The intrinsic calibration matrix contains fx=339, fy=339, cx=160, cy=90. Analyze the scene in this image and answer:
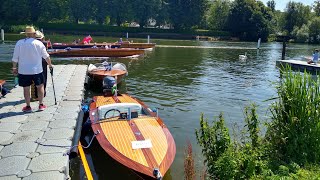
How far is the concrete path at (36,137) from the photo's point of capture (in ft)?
19.1

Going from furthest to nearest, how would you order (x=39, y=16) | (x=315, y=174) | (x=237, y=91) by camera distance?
1. (x=39, y=16)
2. (x=237, y=91)
3. (x=315, y=174)

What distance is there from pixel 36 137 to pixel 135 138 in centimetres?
224

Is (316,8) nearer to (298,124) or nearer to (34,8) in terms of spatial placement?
(34,8)

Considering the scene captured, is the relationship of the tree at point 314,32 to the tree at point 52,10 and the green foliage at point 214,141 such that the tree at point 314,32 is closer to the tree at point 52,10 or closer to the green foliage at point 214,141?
the tree at point 52,10

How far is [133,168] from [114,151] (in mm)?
844

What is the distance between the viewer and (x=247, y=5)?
7856 cm

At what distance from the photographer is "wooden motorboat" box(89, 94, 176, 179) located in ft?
23.2

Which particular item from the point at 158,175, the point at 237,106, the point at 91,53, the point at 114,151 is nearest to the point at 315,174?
the point at 158,175

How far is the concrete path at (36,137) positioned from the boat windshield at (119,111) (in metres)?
0.77

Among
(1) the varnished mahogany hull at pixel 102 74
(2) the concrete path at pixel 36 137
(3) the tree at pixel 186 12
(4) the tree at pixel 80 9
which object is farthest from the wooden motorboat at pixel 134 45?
(4) the tree at pixel 80 9

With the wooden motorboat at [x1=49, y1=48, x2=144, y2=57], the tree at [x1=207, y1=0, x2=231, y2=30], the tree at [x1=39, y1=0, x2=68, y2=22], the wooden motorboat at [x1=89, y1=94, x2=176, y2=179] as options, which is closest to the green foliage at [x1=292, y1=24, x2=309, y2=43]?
the tree at [x1=207, y1=0, x2=231, y2=30]

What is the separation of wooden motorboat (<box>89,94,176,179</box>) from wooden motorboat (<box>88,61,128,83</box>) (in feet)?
24.5

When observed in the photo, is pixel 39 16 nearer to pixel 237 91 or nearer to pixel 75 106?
pixel 237 91

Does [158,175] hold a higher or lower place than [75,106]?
lower
